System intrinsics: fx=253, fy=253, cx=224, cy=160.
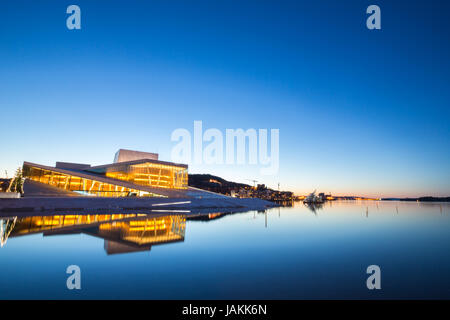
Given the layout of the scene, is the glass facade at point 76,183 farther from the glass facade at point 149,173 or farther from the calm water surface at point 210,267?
the calm water surface at point 210,267

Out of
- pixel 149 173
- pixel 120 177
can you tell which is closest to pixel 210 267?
pixel 149 173

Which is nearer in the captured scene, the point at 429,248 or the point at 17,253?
the point at 17,253

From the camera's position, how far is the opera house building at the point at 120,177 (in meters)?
41.6

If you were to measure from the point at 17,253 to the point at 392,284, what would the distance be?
13.5 m

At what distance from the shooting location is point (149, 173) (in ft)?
166

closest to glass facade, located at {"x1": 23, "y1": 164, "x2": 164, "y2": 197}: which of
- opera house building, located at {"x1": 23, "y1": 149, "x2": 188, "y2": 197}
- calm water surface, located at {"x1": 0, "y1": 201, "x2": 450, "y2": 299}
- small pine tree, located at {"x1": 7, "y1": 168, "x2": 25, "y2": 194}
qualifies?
opera house building, located at {"x1": 23, "y1": 149, "x2": 188, "y2": 197}

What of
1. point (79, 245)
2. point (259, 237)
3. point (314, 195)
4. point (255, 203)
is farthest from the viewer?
point (314, 195)

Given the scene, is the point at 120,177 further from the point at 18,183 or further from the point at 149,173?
the point at 18,183

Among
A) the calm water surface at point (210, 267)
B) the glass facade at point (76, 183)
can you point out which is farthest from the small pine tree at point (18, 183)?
the calm water surface at point (210, 267)

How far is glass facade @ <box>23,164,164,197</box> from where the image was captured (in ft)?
136

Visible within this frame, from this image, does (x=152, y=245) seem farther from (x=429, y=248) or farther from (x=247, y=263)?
(x=429, y=248)
